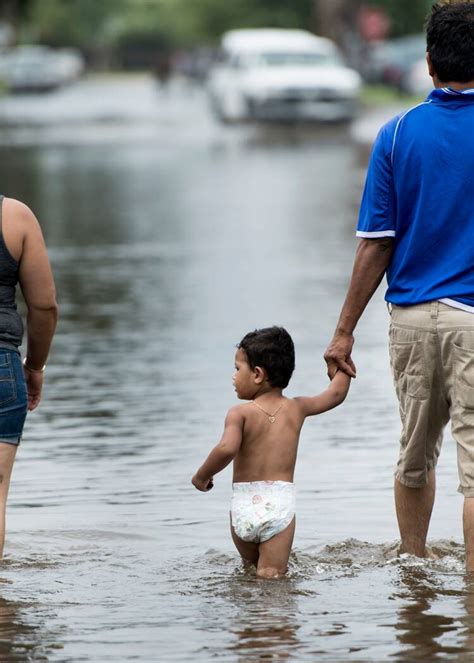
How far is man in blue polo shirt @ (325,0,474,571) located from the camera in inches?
204

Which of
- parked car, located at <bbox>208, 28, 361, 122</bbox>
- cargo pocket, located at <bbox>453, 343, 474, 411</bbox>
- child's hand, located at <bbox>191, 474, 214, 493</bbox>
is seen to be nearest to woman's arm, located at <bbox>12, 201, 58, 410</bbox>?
child's hand, located at <bbox>191, 474, 214, 493</bbox>

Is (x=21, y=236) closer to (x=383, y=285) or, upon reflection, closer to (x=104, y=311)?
(x=104, y=311)

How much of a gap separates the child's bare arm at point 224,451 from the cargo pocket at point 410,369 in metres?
0.52

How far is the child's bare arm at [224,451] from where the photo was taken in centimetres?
537

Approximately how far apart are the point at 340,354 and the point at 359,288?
220mm

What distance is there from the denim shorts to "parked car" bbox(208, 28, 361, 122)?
91.1ft

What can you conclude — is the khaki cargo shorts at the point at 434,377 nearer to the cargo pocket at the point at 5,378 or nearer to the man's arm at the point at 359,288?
the man's arm at the point at 359,288

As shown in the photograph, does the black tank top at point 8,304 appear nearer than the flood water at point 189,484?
No

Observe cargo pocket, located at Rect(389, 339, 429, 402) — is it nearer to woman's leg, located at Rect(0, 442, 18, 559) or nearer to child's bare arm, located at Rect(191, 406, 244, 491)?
child's bare arm, located at Rect(191, 406, 244, 491)

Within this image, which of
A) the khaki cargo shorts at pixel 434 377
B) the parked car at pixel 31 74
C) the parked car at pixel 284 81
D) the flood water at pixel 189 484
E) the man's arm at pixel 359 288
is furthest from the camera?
the parked car at pixel 31 74

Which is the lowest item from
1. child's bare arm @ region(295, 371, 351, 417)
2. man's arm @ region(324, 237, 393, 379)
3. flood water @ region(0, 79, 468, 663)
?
flood water @ region(0, 79, 468, 663)

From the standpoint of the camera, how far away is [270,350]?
215 inches

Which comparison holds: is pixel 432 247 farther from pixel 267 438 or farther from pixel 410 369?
pixel 267 438

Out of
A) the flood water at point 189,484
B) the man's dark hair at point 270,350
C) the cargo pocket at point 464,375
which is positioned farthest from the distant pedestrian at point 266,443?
the cargo pocket at point 464,375
